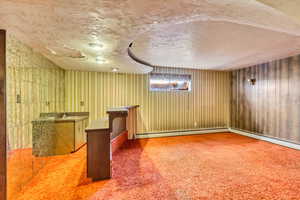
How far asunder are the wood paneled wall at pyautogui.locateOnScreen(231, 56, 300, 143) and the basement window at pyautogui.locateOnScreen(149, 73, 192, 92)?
203cm

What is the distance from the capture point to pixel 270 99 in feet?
14.7

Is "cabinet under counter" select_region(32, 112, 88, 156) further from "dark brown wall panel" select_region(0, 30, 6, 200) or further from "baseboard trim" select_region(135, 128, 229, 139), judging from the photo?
"baseboard trim" select_region(135, 128, 229, 139)

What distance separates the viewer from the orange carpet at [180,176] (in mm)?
2006

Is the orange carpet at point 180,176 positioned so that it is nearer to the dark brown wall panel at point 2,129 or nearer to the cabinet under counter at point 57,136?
the cabinet under counter at point 57,136

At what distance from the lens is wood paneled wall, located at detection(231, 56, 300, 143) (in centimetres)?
389

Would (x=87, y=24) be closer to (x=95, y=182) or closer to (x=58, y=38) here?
(x=58, y=38)

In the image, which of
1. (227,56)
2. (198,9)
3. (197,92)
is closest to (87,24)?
(198,9)

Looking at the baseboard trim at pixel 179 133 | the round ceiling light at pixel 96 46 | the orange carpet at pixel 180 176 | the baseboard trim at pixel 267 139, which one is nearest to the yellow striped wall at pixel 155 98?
the baseboard trim at pixel 179 133

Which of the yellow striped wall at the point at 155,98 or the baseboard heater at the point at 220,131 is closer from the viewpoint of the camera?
the baseboard heater at the point at 220,131

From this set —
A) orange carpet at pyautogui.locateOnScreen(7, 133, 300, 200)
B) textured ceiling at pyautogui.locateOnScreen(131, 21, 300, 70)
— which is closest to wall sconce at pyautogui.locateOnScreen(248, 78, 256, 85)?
textured ceiling at pyautogui.locateOnScreen(131, 21, 300, 70)

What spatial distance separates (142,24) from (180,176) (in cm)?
245

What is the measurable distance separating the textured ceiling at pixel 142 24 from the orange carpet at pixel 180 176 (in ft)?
7.30

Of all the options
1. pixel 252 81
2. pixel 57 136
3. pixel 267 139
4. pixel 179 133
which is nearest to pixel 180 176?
pixel 57 136

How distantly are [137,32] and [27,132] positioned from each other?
244cm
